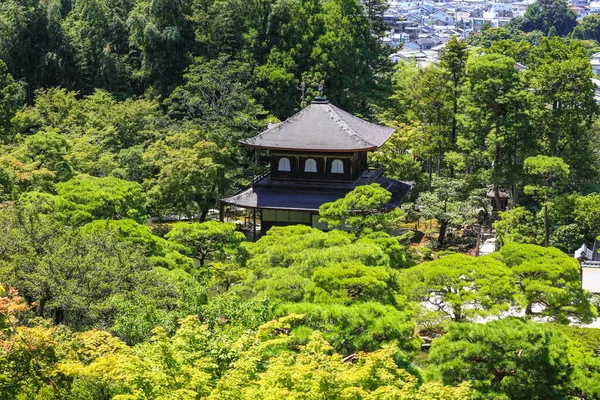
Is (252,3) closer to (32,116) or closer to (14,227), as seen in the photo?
(32,116)

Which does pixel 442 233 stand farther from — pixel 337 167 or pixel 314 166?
pixel 314 166

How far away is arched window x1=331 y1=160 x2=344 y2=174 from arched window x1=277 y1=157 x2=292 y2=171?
1.71 metres

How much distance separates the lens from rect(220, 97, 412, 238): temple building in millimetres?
30344

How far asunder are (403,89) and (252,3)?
916 cm

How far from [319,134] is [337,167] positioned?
1455mm

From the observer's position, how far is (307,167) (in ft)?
103

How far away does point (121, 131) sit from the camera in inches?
1459

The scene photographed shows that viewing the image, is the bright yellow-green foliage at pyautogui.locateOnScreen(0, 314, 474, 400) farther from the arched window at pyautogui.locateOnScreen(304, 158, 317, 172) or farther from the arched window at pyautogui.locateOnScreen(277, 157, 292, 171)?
the arched window at pyautogui.locateOnScreen(277, 157, 292, 171)

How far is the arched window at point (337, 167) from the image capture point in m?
31.1

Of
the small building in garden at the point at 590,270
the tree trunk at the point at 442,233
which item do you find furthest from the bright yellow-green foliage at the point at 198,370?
the tree trunk at the point at 442,233

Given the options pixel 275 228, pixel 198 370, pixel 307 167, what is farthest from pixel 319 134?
pixel 198 370

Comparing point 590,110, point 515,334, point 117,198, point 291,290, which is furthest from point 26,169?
point 590,110

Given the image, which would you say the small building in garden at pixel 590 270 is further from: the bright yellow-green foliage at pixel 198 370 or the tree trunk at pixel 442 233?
the bright yellow-green foliage at pixel 198 370

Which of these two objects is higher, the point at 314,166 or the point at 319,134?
the point at 319,134
